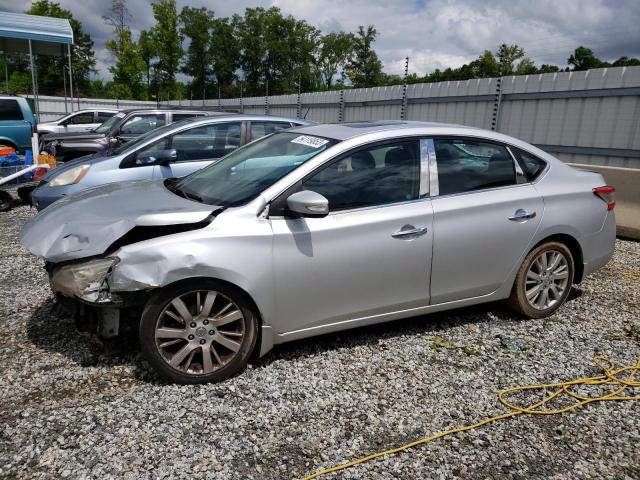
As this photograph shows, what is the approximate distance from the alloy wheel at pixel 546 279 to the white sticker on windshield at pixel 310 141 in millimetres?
2056

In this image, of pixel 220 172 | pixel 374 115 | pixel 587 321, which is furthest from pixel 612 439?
pixel 374 115

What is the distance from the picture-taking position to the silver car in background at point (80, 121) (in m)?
17.0

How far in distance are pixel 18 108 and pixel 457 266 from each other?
13.7 m

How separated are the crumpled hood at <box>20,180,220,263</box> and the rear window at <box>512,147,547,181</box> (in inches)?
102

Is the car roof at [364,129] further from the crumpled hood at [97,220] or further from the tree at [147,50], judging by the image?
the tree at [147,50]

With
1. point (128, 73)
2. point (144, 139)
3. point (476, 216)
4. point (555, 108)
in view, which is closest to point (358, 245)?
point (476, 216)

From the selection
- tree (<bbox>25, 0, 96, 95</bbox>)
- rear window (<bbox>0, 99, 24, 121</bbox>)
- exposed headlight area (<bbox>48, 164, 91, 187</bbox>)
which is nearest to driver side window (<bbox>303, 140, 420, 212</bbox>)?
exposed headlight area (<bbox>48, 164, 91, 187</bbox>)

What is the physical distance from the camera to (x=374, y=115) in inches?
560

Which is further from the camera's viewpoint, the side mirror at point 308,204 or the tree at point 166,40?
the tree at point 166,40

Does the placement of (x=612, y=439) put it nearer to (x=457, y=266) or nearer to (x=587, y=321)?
(x=457, y=266)

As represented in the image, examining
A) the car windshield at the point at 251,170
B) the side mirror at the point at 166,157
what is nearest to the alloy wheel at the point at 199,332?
the car windshield at the point at 251,170

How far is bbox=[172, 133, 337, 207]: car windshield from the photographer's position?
3.52m

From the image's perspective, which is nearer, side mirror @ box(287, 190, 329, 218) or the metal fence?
side mirror @ box(287, 190, 329, 218)

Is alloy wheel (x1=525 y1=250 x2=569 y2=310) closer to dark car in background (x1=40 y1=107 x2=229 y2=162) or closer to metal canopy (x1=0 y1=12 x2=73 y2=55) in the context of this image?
dark car in background (x1=40 y1=107 x2=229 y2=162)
